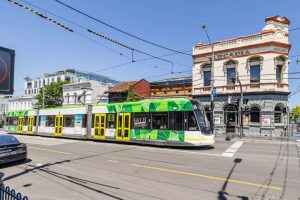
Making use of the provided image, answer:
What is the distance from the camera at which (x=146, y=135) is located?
647 inches

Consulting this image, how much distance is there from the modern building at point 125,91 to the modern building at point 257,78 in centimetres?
1426

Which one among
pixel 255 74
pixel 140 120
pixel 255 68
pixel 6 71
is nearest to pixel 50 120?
pixel 140 120

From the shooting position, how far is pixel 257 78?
26797 mm

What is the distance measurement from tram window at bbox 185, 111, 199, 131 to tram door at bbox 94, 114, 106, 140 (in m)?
7.64

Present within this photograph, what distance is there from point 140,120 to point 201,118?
449 cm

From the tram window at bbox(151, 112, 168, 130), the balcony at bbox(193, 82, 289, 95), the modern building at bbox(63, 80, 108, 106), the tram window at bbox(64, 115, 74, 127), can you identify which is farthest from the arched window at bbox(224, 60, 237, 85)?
the modern building at bbox(63, 80, 108, 106)

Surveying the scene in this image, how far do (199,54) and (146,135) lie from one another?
1824 cm

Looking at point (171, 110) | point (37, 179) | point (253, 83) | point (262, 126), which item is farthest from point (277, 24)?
point (37, 179)

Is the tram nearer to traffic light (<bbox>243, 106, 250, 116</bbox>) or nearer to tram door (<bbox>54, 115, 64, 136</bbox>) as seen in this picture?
tram door (<bbox>54, 115, 64, 136</bbox>)

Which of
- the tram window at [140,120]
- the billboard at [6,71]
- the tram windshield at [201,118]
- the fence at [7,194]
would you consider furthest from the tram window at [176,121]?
the fence at [7,194]

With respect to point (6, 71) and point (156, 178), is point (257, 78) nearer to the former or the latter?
point (156, 178)

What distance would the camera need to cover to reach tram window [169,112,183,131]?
15.0 m

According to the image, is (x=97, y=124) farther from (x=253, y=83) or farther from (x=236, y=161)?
(x=253, y=83)

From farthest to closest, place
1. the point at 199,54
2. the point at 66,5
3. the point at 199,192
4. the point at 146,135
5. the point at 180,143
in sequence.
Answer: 1. the point at 199,54
2. the point at 146,135
3. the point at 180,143
4. the point at 66,5
5. the point at 199,192
